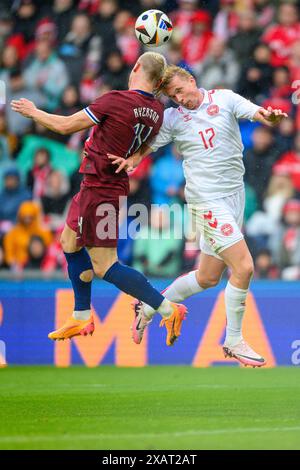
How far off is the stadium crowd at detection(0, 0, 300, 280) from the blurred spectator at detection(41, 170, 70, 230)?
0.04 feet

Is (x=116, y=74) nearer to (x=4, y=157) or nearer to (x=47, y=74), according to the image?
(x=47, y=74)

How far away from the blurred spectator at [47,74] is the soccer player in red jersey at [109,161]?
20.0ft

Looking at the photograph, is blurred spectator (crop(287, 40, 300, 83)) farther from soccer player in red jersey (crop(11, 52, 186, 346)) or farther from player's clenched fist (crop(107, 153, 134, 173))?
player's clenched fist (crop(107, 153, 134, 173))

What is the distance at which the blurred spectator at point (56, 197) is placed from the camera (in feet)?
44.1

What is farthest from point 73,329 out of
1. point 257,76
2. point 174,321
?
point 257,76

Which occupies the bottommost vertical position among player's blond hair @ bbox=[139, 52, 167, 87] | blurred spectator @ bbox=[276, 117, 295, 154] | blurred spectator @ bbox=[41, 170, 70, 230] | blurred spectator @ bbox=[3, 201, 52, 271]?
player's blond hair @ bbox=[139, 52, 167, 87]

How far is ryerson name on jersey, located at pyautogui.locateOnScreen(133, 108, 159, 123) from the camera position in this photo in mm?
8328

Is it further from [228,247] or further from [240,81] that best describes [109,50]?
[228,247]

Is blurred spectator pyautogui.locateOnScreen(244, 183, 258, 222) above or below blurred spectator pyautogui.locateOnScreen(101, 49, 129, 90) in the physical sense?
below

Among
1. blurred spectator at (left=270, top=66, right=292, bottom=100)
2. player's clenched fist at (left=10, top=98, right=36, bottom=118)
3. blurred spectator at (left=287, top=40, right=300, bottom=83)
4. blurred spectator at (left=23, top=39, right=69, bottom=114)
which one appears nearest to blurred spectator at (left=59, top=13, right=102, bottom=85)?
blurred spectator at (left=23, top=39, right=69, bottom=114)

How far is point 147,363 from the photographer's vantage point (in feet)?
40.7

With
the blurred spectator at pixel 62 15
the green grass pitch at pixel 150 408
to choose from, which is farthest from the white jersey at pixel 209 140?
the blurred spectator at pixel 62 15
